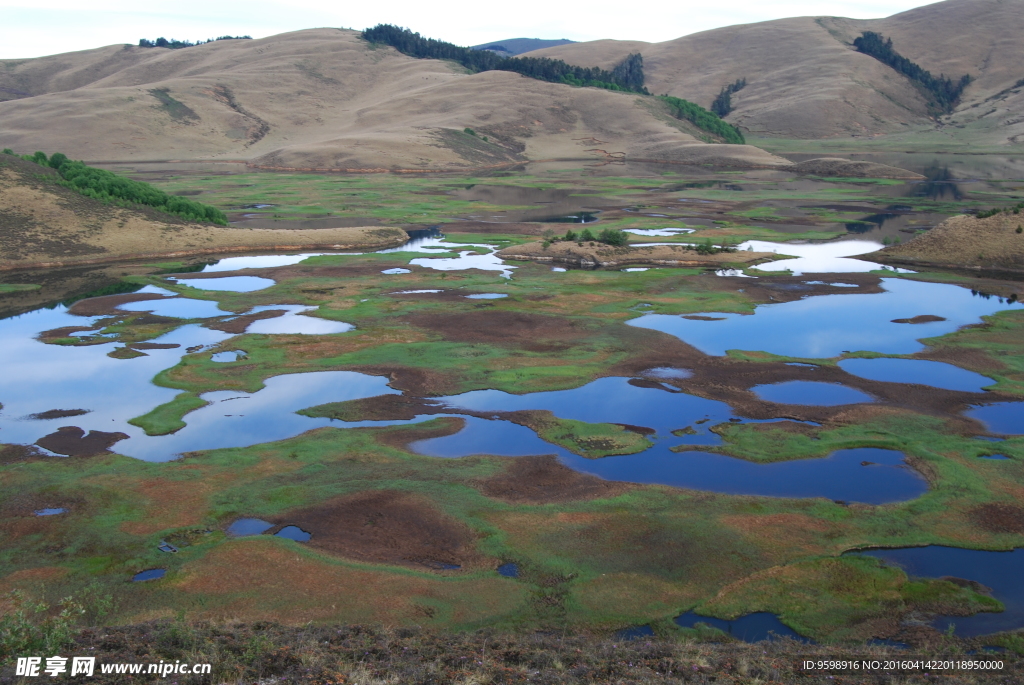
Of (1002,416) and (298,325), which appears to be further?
(298,325)

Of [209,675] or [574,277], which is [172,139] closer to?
[574,277]

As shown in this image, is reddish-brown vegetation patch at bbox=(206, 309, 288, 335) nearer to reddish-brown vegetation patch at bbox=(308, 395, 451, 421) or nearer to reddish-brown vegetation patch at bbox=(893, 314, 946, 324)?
reddish-brown vegetation patch at bbox=(308, 395, 451, 421)

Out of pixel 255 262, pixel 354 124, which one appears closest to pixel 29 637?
pixel 255 262

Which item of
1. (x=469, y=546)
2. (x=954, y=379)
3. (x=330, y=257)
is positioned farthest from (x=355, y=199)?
(x=469, y=546)

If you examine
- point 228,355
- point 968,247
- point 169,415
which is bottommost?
point 169,415

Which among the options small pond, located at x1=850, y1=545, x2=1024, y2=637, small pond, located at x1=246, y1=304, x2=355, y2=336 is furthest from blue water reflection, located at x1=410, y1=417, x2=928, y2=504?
small pond, located at x1=246, y1=304, x2=355, y2=336

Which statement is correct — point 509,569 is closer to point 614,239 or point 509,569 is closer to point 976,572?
point 976,572
